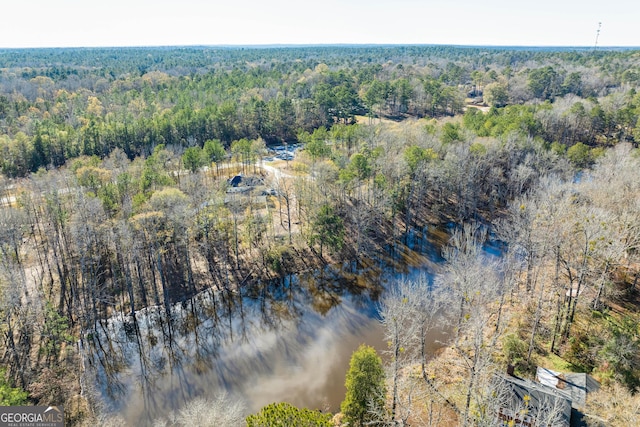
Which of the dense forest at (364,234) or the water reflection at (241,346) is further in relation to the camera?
the water reflection at (241,346)

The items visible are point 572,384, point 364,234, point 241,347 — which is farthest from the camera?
point 364,234

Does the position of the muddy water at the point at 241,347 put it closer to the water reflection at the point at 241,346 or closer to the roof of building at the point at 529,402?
the water reflection at the point at 241,346

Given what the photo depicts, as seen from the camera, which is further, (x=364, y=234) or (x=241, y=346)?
(x=364, y=234)

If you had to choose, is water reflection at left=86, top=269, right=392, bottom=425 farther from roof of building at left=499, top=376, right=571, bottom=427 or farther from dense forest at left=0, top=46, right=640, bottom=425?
roof of building at left=499, top=376, right=571, bottom=427

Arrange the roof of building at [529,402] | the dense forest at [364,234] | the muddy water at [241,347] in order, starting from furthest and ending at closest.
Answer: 1. the muddy water at [241,347]
2. the dense forest at [364,234]
3. the roof of building at [529,402]

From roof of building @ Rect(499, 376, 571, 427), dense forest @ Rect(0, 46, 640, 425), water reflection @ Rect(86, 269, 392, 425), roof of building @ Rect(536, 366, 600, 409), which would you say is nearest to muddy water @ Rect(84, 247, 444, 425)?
water reflection @ Rect(86, 269, 392, 425)

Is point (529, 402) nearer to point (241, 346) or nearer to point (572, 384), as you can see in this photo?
point (572, 384)

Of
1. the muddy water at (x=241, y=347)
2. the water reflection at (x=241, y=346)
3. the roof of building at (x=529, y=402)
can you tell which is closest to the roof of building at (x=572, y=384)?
the roof of building at (x=529, y=402)

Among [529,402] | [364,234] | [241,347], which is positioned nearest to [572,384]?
[529,402]
